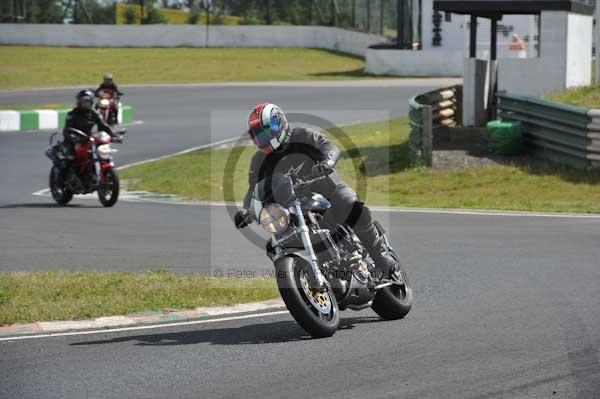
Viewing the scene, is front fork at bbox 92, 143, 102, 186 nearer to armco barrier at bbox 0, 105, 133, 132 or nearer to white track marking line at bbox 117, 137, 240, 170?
white track marking line at bbox 117, 137, 240, 170

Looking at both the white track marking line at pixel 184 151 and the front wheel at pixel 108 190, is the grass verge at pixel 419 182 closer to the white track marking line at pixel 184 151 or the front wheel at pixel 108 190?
the white track marking line at pixel 184 151

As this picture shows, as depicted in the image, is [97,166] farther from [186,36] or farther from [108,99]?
[186,36]

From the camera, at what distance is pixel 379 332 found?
808 centimetres

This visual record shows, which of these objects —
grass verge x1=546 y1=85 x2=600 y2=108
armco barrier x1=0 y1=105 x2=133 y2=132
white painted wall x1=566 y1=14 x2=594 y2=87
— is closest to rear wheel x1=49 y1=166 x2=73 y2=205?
grass verge x1=546 y1=85 x2=600 y2=108

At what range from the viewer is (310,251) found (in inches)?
303

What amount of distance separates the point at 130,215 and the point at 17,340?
8665mm

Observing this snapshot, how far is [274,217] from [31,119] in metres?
26.0

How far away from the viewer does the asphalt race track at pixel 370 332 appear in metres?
6.48

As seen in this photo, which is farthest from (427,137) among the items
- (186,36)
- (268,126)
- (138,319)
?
(186,36)

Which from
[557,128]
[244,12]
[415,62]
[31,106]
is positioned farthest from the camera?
[244,12]

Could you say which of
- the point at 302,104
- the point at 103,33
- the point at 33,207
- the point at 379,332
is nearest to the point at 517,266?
the point at 379,332

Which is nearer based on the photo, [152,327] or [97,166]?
[152,327]

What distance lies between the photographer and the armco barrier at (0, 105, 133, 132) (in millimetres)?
32094

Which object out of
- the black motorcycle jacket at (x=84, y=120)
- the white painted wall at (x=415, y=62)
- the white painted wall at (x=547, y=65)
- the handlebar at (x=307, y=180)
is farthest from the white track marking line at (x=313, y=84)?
the handlebar at (x=307, y=180)
